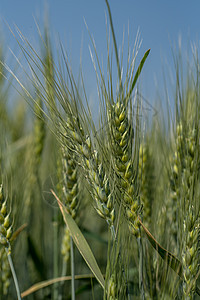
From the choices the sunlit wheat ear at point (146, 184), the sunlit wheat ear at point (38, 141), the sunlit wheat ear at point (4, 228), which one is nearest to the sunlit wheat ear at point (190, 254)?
the sunlit wheat ear at point (146, 184)

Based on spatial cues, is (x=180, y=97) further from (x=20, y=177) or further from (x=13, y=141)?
(x=13, y=141)

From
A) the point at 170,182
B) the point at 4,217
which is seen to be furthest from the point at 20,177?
the point at 170,182

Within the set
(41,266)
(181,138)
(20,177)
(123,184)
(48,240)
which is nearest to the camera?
(123,184)

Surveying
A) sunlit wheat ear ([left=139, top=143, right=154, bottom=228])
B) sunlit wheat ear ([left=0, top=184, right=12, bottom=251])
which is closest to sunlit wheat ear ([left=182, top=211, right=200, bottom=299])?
sunlit wheat ear ([left=139, top=143, right=154, bottom=228])

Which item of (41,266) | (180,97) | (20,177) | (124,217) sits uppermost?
(180,97)

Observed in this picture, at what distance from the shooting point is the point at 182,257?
2.13ft

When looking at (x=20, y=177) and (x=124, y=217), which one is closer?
(x=124, y=217)

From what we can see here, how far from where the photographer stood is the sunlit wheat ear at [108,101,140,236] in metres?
0.64

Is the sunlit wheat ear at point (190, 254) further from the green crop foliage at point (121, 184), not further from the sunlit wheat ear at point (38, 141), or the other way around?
the sunlit wheat ear at point (38, 141)

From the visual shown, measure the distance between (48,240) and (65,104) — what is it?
39.7 inches

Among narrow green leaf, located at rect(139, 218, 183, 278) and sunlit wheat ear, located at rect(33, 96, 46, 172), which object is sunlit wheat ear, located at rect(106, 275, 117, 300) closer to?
narrow green leaf, located at rect(139, 218, 183, 278)

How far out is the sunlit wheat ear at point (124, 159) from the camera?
2.09 ft

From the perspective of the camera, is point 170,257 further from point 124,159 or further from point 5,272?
point 5,272

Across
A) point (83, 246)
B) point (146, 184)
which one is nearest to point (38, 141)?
point (146, 184)
